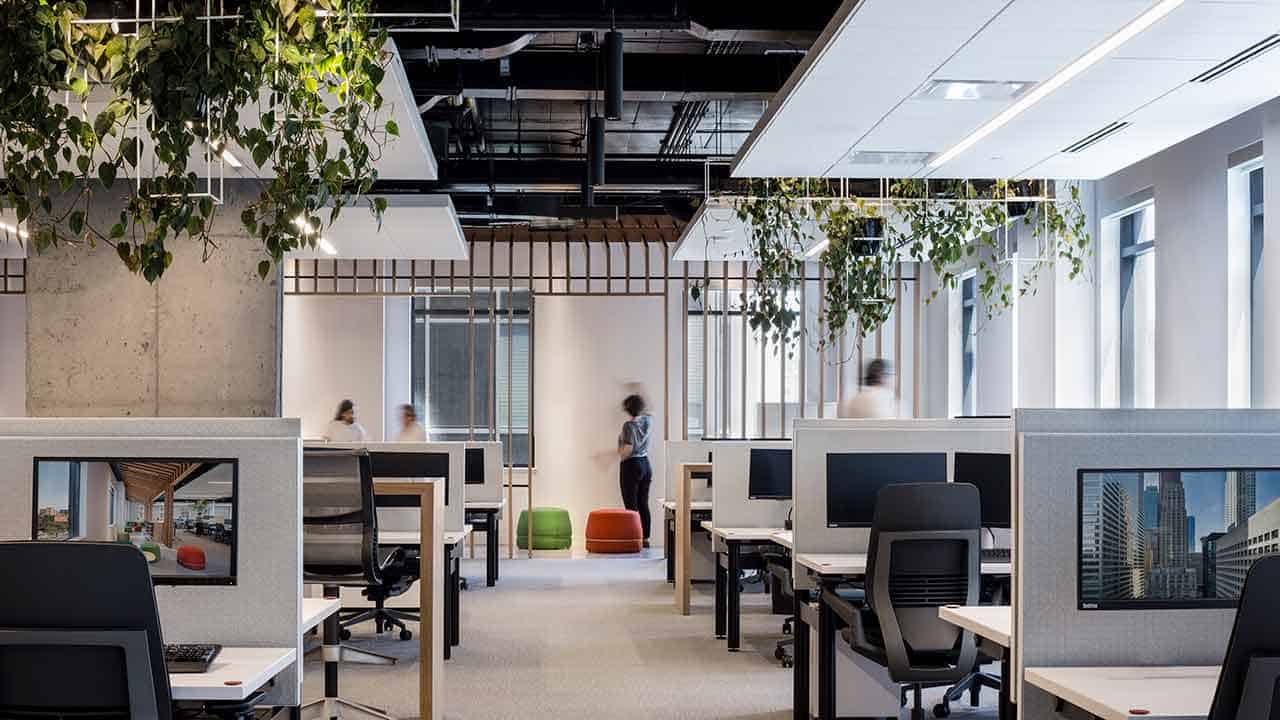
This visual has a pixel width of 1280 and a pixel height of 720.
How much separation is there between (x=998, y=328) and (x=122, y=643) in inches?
389

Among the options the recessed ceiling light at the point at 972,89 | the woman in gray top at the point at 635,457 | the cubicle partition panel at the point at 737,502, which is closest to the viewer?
the recessed ceiling light at the point at 972,89

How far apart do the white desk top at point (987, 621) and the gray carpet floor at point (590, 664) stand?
7.10ft

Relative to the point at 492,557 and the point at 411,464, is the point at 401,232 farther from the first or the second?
the point at 492,557

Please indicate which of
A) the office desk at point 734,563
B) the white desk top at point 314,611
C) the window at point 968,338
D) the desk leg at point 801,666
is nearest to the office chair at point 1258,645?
the white desk top at point 314,611

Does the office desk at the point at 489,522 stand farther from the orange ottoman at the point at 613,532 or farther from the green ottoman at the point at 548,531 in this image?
the orange ottoman at the point at 613,532

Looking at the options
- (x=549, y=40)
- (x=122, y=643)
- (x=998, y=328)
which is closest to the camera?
(x=122, y=643)

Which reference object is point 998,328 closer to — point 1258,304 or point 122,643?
point 1258,304

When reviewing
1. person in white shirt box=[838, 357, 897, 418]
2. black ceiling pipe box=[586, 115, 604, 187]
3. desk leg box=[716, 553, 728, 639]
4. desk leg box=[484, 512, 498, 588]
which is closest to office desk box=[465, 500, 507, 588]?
desk leg box=[484, 512, 498, 588]

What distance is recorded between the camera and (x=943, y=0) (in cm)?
391

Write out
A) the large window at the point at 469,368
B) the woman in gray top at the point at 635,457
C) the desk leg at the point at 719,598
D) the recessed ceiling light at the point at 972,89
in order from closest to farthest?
the recessed ceiling light at the point at 972,89 → the desk leg at the point at 719,598 → the woman in gray top at the point at 635,457 → the large window at the point at 469,368

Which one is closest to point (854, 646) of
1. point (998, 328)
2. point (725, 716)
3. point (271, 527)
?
point (725, 716)

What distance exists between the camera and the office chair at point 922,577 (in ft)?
15.6

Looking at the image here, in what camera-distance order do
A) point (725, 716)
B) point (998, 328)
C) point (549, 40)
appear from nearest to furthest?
point (725, 716) → point (549, 40) → point (998, 328)

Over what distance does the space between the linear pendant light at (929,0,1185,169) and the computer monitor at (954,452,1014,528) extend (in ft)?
4.85
